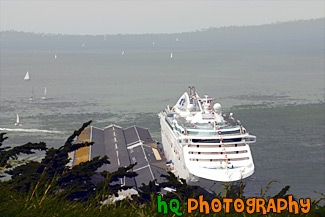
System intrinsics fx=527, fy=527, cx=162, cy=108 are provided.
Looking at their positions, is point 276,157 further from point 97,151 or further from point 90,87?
point 90,87

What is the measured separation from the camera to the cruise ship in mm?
35656

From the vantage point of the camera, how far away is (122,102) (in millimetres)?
87875

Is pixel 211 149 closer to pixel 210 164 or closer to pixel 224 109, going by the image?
pixel 210 164

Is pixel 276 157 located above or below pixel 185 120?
below

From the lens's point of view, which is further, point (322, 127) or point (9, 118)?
point (9, 118)

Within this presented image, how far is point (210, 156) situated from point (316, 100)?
2145 inches

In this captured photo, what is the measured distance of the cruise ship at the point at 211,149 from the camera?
3566cm

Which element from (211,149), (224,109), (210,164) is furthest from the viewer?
(224,109)

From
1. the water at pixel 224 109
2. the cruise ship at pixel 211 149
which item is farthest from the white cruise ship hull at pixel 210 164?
the water at pixel 224 109

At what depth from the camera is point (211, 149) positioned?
37.5 m

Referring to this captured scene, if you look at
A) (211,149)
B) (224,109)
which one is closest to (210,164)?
(211,149)

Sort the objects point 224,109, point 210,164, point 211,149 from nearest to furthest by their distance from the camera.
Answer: point 210,164
point 211,149
point 224,109

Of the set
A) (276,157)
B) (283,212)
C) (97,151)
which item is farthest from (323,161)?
(283,212)

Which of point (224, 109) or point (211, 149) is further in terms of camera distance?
point (224, 109)
